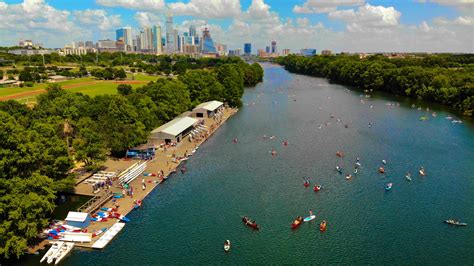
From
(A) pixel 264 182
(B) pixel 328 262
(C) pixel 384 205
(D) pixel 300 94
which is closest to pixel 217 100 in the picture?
(D) pixel 300 94

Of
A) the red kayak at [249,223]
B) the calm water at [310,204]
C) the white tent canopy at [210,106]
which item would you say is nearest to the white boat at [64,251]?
the calm water at [310,204]

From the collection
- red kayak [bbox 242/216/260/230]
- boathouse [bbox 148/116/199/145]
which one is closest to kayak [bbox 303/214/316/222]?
red kayak [bbox 242/216/260/230]

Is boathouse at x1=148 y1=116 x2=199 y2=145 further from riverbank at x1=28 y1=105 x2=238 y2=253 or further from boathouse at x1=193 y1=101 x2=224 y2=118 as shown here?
boathouse at x1=193 y1=101 x2=224 y2=118

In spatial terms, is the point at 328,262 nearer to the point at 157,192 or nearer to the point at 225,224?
the point at 225,224

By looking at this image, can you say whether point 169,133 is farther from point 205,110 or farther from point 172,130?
point 205,110

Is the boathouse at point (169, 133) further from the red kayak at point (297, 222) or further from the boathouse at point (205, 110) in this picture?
the red kayak at point (297, 222)

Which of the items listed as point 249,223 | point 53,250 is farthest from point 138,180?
point 249,223

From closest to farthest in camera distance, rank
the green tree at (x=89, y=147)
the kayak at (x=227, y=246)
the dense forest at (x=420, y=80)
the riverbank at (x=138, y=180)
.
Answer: the kayak at (x=227, y=246) → the riverbank at (x=138, y=180) → the green tree at (x=89, y=147) → the dense forest at (x=420, y=80)
